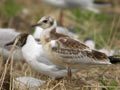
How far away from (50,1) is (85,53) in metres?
5.17

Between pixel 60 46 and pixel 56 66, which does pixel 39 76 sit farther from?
pixel 60 46

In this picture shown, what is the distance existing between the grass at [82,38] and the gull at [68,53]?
11.6 inches

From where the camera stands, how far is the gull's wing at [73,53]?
4691 millimetres

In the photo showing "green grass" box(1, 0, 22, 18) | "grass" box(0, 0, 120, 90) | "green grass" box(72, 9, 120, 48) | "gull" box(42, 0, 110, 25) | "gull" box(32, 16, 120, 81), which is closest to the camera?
"gull" box(32, 16, 120, 81)

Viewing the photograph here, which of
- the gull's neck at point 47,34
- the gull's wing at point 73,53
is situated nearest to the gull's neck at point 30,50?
the gull's neck at point 47,34

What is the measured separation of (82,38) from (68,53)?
11.1ft

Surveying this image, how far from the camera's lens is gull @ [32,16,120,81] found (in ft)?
15.4

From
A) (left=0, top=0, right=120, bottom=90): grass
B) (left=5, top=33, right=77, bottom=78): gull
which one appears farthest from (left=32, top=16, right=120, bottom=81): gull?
(left=5, top=33, right=77, bottom=78): gull

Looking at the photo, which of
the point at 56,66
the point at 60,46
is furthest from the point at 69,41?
the point at 56,66

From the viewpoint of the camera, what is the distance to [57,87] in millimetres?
4992

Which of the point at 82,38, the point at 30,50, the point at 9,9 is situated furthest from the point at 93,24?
the point at 30,50

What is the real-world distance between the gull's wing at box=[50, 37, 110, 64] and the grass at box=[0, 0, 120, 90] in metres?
0.32

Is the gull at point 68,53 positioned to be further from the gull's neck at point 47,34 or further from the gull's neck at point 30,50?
the gull's neck at point 30,50

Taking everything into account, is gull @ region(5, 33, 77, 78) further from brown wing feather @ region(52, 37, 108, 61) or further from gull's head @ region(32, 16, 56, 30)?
gull's head @ region(32, 16, 56, 30)
